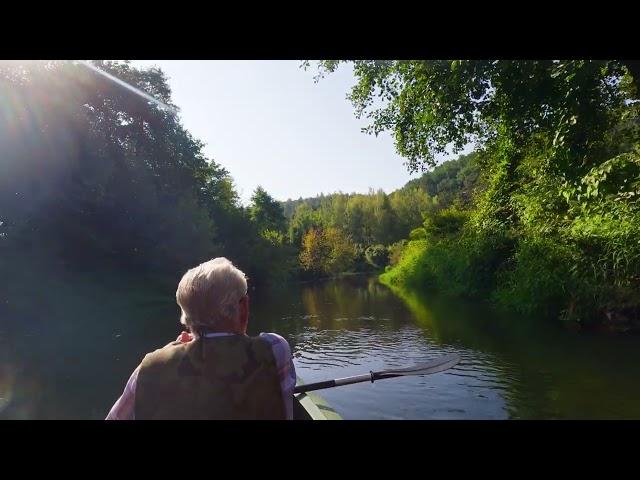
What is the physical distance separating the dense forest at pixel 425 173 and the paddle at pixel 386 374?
3.09 metres

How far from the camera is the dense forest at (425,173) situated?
7039 millimetres

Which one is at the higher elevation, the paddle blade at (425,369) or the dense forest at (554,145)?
the dense forest at (554,145)

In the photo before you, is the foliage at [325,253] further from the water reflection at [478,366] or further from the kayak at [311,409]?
the kayak at [311,409]

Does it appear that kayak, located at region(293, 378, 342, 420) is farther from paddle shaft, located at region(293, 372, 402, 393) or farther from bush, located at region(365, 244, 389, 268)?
bush, located at region(365, 244, 389, 268)

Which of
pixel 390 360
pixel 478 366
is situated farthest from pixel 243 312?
pixel 390 360

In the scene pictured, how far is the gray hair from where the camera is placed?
1597 millimetres

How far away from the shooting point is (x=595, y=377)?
5.79m

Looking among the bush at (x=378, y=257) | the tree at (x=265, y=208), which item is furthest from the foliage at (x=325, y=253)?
the tree at (x=265, y=208)

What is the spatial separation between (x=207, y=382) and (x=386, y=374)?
2353 millimetres

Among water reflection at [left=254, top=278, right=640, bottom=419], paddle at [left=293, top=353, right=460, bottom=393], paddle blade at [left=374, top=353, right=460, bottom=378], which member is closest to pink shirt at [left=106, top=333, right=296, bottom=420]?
paddle at [left=293, top=353, right=460, bottom=393]

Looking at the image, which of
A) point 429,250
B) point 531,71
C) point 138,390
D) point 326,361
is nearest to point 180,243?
point 429,250

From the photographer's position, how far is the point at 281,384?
1.62 meters

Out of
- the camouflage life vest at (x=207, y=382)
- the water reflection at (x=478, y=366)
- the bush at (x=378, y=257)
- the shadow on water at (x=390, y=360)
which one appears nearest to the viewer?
the camouflage life vest at (x=207, y=382)
